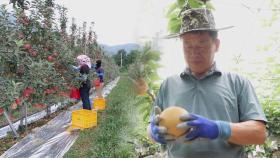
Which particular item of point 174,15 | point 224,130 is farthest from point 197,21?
point 224,130

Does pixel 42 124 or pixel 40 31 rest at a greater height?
pixel 40 31

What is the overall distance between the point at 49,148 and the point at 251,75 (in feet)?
12.0

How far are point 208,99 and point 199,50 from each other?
21cm

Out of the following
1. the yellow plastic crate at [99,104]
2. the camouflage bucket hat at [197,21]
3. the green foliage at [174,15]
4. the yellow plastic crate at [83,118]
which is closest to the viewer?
the camouflage bucket hat at [197,21]

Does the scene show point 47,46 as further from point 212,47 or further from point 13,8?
point 212,47

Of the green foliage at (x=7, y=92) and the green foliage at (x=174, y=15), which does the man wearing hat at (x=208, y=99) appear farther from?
the green foliage at (x=7, y=92)

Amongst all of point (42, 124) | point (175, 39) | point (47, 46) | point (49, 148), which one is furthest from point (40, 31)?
point (175, 39)

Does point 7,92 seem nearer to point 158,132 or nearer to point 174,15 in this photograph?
point 174,15

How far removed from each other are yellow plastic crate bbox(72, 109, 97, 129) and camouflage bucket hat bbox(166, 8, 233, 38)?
19.7 feet

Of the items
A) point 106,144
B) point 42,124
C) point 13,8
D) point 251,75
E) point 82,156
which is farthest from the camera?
point 42,124

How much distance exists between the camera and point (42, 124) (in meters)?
8.48

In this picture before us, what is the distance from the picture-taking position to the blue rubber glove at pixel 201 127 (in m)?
1.43

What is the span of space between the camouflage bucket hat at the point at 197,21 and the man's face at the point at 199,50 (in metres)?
0.03

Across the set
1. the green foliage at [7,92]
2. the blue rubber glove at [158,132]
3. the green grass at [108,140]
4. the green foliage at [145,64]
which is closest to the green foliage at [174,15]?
the green foliage at [145,64]
